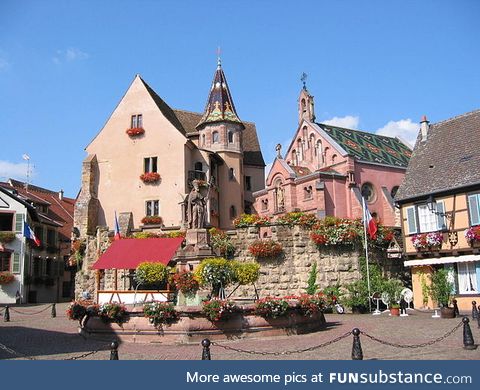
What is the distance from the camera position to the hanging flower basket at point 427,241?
86.2 feet

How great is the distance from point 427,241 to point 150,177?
22154 mm

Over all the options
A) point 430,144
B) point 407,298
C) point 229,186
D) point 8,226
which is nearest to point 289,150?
point 229,186

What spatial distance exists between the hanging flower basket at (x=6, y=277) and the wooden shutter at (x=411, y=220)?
29942 mm

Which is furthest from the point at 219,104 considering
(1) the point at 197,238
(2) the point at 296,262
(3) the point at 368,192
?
(1) the point at 197,238

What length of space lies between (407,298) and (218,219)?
21652 millimetres

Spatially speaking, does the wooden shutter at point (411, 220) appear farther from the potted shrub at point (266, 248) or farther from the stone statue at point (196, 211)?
the stone statue at point (196, 211)

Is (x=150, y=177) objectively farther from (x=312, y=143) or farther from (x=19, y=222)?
(x=312, y=143)

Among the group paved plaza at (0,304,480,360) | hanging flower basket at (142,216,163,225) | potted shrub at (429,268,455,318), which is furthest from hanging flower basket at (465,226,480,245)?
hanging flower basket at (142,216,163,225)

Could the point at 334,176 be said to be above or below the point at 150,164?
below

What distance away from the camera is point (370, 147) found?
50344mm

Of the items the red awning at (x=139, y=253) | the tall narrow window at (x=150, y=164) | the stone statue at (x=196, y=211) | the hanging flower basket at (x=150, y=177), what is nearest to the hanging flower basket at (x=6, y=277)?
the hanging flower basket at (x=150, y=177)

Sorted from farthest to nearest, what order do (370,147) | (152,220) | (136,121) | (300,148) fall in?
(300,148) < (370,147) < (136,121) < (152,220)

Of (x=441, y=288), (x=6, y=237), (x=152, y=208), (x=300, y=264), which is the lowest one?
(x=441, y=288)

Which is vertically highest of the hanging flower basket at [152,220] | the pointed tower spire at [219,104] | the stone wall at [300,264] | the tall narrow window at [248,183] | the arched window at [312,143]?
the pointed tower spire at [219,104]
